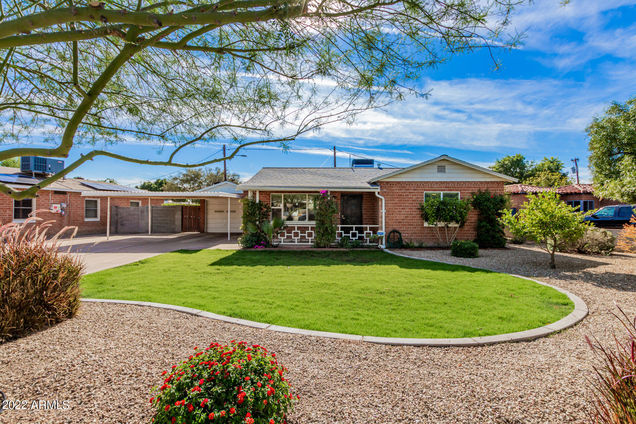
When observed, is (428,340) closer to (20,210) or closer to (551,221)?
(551,221)

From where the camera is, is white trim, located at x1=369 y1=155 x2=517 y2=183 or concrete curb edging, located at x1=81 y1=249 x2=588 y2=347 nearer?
concrete curb edging, located at x1=81 y1=249 x2=588 y2=347

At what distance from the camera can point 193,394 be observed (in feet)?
6.71

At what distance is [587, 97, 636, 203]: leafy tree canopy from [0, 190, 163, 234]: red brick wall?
88.6 ft

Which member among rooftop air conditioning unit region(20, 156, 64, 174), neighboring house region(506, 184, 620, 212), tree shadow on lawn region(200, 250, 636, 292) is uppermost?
rooftop air conditioning unit region(20, 156, 64, 174)

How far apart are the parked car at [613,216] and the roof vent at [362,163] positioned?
1425cm

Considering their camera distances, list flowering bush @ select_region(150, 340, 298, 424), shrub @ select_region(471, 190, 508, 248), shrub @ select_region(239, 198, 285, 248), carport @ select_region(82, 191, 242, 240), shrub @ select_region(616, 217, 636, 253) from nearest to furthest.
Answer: flowering bush @ select_region(150, 340, 298, 424)
shrub @ select_region(616, 217, 636, 253)
shrub @ select_region(471, 190, 508, 248)
shrub @ select_region(239, 198, 285, 248)
carport @ select_region(82, 191, 242, 240)

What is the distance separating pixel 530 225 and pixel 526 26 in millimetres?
8091

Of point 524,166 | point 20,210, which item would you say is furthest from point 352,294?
point 524,166

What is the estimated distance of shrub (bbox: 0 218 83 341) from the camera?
12.9 feet

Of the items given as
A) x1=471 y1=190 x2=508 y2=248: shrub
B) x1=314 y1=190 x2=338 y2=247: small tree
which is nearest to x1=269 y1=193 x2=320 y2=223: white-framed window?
x1=314 y1=190 x2=338 y2=247: small tree

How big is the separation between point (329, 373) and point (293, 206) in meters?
12.4

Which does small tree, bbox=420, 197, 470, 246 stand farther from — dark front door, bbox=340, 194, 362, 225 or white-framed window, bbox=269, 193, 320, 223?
white-framed window, bbox=269, 193, 320, 223

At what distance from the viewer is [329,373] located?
3293 mm

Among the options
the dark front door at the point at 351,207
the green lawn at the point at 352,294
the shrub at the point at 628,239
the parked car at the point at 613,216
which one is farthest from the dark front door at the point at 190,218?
the parked car at the point at 613,216
